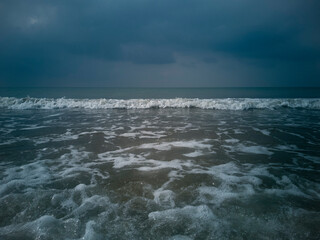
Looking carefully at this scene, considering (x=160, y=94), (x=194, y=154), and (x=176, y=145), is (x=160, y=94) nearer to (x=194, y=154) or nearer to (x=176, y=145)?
(x=176, y=145)

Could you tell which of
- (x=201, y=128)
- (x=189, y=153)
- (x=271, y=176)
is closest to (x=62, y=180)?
(x=189, y=153)

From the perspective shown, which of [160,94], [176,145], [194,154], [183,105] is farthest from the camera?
[160,94]

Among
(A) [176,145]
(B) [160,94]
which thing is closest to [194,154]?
(A) [176,145]

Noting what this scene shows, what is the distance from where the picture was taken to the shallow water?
3.05 meters

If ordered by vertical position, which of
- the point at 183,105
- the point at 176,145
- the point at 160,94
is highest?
the point at 183,105

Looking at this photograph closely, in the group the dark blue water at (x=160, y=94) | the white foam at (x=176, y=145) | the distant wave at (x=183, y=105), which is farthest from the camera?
the dark blue water at (x=160, y=94)

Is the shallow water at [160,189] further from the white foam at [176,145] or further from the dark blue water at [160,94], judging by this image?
the dark blue water at [160,94]

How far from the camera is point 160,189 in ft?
13.8

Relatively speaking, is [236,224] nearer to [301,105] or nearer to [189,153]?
[189,153]

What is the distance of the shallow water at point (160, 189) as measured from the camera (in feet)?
10.0

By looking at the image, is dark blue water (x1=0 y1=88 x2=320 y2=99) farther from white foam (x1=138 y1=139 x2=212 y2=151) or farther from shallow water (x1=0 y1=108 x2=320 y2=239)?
shallow water (x1=0 y1=108 x2=320 y2=239)

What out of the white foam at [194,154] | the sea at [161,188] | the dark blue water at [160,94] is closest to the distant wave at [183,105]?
the sea at [161,188]

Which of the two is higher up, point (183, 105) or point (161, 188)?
point (183, 105)

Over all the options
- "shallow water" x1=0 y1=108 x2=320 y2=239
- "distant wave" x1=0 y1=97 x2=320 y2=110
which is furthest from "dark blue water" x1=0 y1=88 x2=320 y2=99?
"shallow water" x1=0 y1=108 x2=320 y2=239
